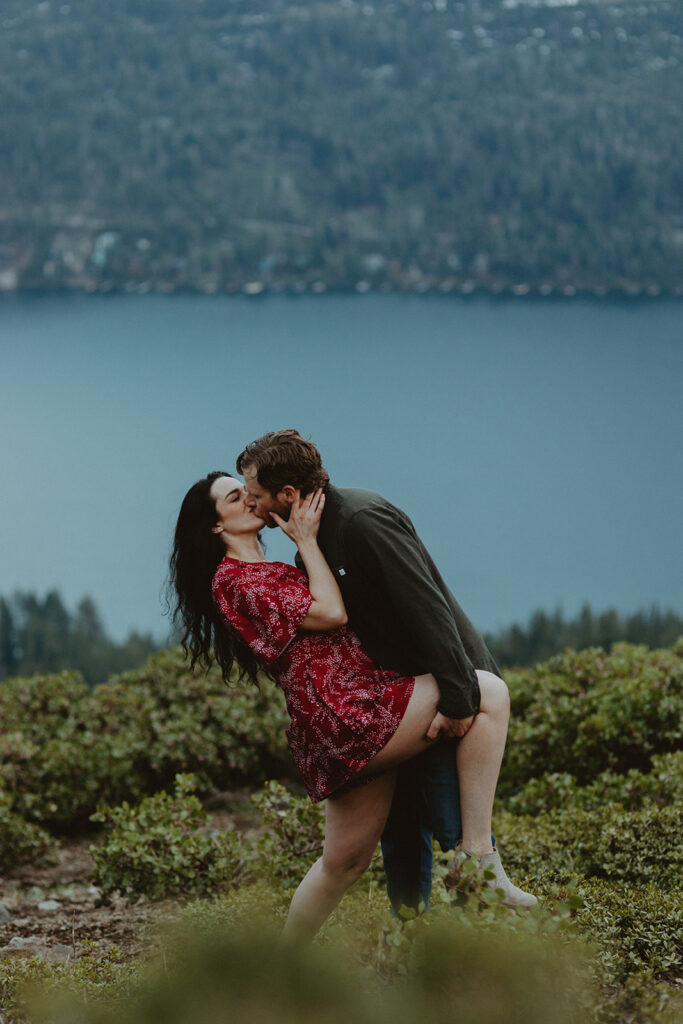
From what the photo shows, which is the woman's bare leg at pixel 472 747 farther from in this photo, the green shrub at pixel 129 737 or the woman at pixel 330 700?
the green shrub at pixel 129 737

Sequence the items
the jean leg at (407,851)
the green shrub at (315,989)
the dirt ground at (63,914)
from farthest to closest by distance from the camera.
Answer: the dirt ground at (63,914), the jean leg at (407,851), the green shrub at (315,989)

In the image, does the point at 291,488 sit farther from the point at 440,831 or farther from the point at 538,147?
the point at 538,147

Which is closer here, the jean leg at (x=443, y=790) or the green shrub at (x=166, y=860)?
the jean leg at (x=443, y=790)

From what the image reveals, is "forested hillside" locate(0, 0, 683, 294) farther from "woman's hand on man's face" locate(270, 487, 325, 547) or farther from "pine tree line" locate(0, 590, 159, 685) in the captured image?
"woman's hand on man's face" locate(270, 487, 325, 547)

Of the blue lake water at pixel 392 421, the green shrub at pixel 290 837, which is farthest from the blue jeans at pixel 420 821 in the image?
the blue lake water at pixel 392 421

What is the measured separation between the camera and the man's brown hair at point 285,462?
3.05 metres

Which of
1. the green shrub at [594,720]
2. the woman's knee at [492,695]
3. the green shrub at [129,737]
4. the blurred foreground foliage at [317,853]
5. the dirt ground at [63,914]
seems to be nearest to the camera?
the blurred foreground foliage at [317,853]

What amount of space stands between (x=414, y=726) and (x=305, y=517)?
72cm

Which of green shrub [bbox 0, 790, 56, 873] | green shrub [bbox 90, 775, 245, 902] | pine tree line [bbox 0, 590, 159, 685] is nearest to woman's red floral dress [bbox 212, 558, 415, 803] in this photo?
green shrub [bbox 90, 775, 245, 902]

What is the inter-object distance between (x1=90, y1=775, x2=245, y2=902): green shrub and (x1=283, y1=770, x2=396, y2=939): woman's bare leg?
184 centimetres

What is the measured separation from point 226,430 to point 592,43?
5711 cm

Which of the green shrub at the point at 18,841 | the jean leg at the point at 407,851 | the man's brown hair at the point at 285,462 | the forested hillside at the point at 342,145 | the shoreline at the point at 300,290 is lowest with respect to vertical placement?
the green shrub at the point at 18,841

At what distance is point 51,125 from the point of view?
10844 centimetres

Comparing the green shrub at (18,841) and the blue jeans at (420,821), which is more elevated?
the blue jeans at (420,821)
